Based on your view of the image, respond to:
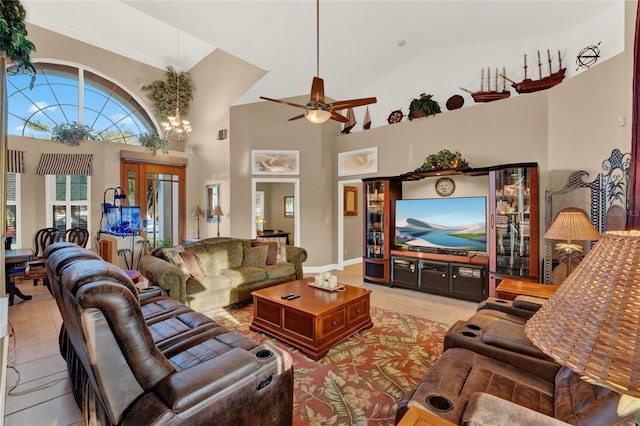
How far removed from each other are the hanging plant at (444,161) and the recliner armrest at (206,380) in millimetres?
4274

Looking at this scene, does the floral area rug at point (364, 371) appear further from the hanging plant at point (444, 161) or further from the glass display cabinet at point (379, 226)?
→ the hanging plant at point (444, 161)

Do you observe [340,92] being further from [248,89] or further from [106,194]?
[106,194]

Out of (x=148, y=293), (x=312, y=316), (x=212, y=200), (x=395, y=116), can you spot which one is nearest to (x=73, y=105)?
(x=212, y=200)

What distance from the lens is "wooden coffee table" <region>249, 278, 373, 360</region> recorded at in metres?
2.79

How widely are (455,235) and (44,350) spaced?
539 centimetres

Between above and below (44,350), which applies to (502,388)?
above

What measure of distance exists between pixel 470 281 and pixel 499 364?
2894mm

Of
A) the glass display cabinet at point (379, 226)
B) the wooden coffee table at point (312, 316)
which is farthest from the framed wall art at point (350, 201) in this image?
the wooden coffee table at point (312, 316)

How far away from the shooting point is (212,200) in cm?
721

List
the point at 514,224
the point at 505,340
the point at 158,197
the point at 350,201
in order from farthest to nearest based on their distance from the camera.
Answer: the point at 350,201 < the point at 158,197 < the point at 514,224 < the point at 505,340

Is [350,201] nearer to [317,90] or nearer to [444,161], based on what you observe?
[444,161]

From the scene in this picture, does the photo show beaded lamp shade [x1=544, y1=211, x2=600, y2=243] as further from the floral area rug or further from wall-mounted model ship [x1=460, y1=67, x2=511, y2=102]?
wall-mounted model ship [x1=460, y1=67, x2=511, y2=102]

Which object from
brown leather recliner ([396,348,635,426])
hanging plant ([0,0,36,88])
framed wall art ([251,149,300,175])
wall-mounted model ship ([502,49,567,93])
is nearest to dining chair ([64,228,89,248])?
framed wall art ([251,149,300,175])

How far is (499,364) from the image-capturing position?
1.81 metres
